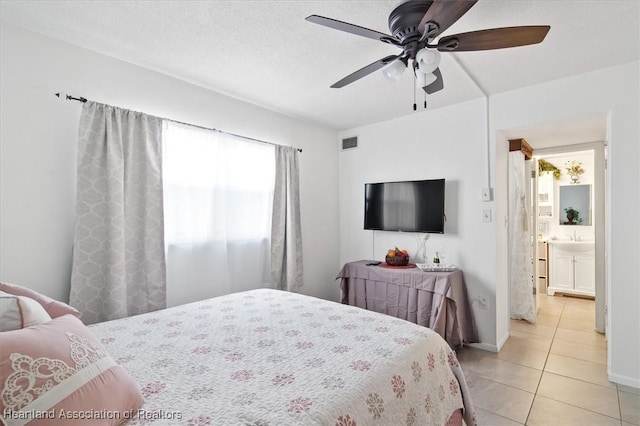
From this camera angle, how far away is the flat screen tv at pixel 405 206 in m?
3.30

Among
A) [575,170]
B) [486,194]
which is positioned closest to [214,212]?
[486,194]

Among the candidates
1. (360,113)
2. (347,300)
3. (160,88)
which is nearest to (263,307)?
(347,300)

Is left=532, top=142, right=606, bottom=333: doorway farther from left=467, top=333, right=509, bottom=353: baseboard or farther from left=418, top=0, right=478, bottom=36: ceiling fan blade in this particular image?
left=418, top=0, right=478, bottom=36: ceiling fan blade

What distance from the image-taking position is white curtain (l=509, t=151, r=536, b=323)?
12.4ft

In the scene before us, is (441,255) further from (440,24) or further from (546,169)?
(546,169)

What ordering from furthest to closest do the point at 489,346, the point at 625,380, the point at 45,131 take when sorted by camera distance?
the point at 489,346 < the point at 625,380 < the point at 45,131

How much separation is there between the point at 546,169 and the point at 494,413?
4405mm

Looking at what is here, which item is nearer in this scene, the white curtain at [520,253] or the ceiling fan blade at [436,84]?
the ceiling fan blade at [436,84]

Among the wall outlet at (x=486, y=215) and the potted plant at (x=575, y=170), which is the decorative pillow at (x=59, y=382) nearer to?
the wall outlet at (x=486, y=215)

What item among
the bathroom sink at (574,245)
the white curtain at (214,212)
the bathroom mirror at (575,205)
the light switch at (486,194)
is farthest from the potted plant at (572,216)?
the white curtain at (214,212)

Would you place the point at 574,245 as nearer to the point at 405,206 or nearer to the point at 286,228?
the point at 405,206

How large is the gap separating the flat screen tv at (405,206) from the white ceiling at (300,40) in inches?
40.1

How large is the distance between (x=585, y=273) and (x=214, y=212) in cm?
540

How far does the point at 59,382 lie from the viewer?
0.83 meters
